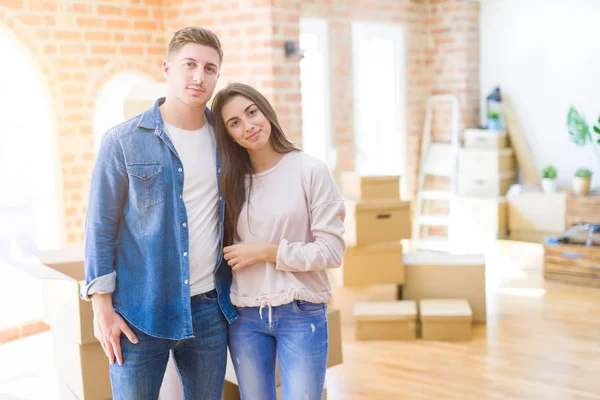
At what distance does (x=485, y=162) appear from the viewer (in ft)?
23.7

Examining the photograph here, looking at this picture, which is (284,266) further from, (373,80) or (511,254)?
(373,80)

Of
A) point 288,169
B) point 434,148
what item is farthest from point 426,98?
point 288,169

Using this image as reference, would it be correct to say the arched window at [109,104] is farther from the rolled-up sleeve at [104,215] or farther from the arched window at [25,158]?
the rolled-up sleeve at [104,215]

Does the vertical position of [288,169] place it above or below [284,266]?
above

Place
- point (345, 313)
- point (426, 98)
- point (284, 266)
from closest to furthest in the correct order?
point (284, 266), point (345, 313), point (426, 98)

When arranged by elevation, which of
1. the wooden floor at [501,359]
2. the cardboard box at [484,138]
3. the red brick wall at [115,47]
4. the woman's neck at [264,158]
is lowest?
the wooden floor at [501,359]

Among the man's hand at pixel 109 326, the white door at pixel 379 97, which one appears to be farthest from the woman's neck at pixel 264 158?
the white door at pixel 379 97

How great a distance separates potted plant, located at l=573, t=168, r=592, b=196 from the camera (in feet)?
21.5

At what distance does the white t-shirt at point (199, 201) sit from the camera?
6.39 feet

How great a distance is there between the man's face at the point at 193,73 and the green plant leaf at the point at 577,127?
5.46m

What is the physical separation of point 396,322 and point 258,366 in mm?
2613

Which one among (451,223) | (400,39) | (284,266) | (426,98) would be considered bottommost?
(451,223)

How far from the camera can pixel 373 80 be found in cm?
727

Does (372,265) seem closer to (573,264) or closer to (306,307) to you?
(573,264)
